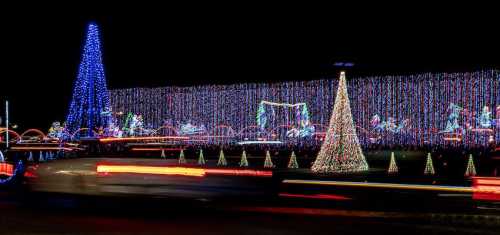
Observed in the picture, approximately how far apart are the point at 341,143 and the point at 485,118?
32547mm

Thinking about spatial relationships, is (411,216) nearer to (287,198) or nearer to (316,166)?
(287,198)

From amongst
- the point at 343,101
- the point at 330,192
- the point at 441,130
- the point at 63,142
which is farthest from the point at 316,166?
the point at 441,130

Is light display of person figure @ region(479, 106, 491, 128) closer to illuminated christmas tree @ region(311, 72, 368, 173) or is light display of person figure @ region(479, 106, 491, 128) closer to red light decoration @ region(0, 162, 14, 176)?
illuminated christmas tree @ region(311, 72, 368, 173)

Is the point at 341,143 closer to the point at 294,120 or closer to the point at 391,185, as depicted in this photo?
the point at 391,185

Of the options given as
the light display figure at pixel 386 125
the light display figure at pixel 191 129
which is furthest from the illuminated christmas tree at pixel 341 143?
the light display figure at pixel 191 129

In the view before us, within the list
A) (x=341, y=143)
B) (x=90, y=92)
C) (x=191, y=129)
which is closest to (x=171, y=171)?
(x=341, y=143)

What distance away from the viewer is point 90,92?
4606 centimetres

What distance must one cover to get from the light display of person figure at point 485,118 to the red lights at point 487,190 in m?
37.4

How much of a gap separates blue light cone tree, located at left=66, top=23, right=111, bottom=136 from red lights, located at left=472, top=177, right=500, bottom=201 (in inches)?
1342

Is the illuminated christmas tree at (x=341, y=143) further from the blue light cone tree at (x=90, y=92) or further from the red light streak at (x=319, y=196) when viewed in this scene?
the blue light cone tree at (x=90, y=92)

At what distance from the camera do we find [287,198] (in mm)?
15242

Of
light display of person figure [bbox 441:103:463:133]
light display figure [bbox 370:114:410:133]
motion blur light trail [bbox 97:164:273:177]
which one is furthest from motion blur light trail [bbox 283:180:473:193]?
light display of person figure [bbox 441:103:463:133]

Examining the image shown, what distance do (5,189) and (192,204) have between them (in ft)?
21.0

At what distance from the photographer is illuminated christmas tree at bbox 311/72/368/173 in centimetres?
2214
